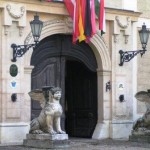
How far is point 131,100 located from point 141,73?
109 cm

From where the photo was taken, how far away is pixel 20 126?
16.2m

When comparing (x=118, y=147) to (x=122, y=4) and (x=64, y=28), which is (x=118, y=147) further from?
(x=122, y=4)

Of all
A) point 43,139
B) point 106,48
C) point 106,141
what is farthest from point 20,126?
point 106,48

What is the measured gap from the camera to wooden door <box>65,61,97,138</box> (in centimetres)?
1889

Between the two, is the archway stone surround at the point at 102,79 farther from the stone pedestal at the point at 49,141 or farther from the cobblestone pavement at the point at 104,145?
the stone pedestal at the point at 49,141

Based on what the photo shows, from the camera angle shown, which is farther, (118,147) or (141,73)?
(141,73)

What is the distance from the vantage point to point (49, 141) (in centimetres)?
1450

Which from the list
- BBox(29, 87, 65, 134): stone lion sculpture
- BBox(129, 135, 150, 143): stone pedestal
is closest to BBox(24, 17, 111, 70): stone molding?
BBox(29, 87, 65, 134): stone lion sculpture

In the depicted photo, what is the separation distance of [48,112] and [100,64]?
4293 mm

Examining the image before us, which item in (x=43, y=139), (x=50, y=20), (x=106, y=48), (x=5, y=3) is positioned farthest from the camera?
(x=106, y=48)

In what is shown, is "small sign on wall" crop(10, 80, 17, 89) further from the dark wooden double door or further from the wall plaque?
the dark wooden double door

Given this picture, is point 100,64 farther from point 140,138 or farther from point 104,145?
point 104,145

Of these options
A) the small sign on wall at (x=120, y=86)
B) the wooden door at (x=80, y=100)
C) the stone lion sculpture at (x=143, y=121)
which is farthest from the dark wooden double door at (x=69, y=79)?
the stone lion sculpture at (x=143, y=121)

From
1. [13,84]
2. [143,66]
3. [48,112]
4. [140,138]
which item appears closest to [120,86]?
[143,66]
